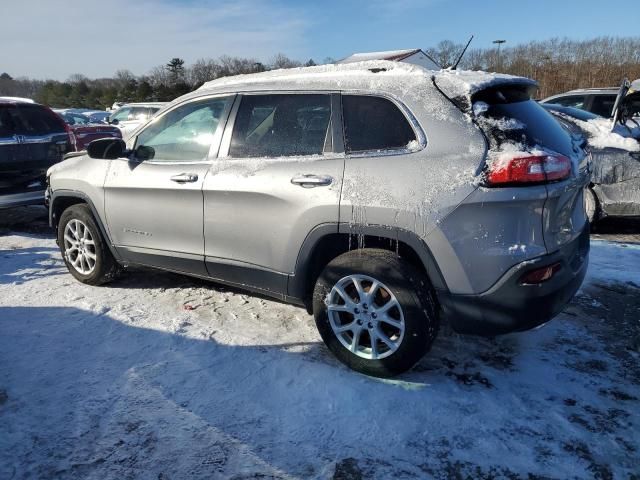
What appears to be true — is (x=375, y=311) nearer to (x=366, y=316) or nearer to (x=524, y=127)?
(x=366, y=316)

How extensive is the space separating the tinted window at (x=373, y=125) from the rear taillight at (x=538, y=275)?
0.96m

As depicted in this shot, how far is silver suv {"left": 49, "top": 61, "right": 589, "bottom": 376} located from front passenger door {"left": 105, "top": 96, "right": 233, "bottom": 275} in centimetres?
2

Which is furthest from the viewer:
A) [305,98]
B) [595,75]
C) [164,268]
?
[595,75]

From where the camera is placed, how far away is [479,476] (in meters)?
2.24

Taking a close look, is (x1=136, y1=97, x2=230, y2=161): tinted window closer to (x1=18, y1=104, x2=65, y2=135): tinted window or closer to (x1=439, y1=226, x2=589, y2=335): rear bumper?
(x1=439, y1=226, x2=589, y2=335): rear bumper

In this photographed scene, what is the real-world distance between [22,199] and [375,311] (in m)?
5.39

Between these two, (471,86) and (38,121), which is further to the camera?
(38,121)

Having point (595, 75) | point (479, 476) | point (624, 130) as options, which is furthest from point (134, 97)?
point (479, 476)

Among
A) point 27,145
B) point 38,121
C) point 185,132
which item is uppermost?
point 38,121

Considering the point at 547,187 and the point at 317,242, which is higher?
the point at 547,187

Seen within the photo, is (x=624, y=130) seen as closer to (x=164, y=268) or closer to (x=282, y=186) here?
(x=282, y=186)

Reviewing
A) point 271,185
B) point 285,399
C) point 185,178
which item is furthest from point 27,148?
point 285,399

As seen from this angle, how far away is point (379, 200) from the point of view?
2.79m

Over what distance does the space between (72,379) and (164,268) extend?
3.99ft
